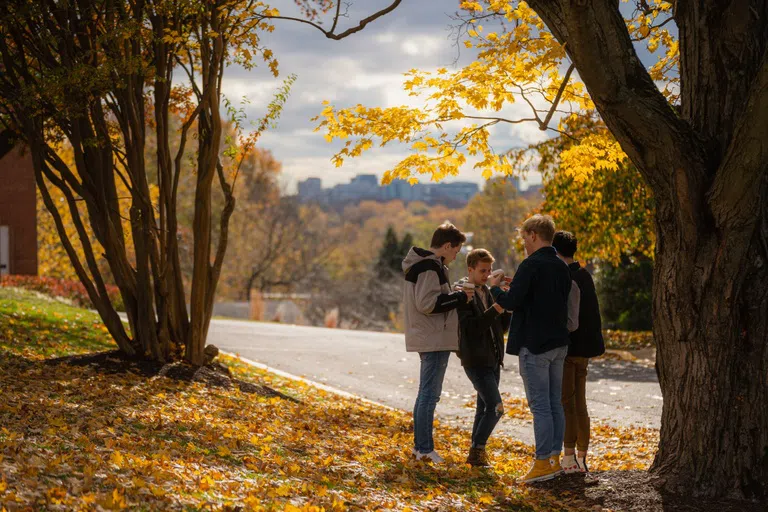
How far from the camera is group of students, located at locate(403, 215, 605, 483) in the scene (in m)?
5.89

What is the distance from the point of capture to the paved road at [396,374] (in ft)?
35.7

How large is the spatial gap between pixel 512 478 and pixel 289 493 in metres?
1.98

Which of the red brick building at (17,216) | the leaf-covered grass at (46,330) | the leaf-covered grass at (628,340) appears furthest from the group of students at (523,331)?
the red brick building at (17,216)

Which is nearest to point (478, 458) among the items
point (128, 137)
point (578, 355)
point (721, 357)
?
point (578, 355)

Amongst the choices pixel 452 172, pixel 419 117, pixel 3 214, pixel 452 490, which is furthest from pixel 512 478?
pixel 3 214

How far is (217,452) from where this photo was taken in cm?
611

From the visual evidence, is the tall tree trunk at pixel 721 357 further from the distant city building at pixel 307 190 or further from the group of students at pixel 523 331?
the distant city building at pixel 307 190

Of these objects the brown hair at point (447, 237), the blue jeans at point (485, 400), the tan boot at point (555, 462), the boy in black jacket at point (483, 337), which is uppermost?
the brown hair at point (447, 237)

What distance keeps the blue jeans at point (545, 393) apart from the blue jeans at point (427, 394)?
72 cm

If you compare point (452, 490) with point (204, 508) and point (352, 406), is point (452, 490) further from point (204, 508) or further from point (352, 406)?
point (352, 406)

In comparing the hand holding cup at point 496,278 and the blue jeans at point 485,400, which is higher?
the hand holding cup at point 496,278

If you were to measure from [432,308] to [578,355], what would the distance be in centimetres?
114

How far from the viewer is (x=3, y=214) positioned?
26562mm

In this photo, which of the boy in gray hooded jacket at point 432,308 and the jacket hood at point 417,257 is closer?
the boy in gray hooded jacket at point 432,308
